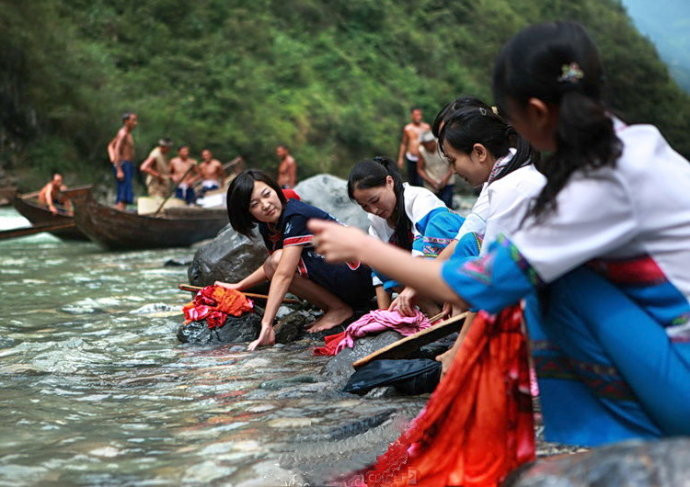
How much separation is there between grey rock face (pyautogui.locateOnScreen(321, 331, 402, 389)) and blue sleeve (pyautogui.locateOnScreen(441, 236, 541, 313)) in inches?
81.2

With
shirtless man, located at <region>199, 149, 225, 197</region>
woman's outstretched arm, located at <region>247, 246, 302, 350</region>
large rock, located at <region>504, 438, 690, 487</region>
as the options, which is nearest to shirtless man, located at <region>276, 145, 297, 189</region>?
shirtless man, located at <region>199, 149, 225, 197</region>

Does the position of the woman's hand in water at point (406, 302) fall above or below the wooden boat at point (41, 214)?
above

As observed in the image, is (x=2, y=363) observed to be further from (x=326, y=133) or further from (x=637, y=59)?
(x=637, y=59)

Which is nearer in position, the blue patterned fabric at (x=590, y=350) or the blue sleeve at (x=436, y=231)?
the blue patterned fabric at (x=590, y=350)

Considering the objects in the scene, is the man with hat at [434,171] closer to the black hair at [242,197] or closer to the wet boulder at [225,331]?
the wet boulder at [225,331]

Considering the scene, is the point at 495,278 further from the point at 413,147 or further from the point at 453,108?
the point at 413,147

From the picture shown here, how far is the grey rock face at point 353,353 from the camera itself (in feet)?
12.9

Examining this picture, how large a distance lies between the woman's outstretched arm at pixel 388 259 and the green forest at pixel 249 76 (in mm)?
15091

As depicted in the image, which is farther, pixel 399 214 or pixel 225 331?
pixel 225 331

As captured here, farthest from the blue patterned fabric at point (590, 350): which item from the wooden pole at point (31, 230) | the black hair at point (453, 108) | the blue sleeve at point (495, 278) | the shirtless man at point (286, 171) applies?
the shirtless man at point (286, 171)

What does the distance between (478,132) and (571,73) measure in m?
1.66

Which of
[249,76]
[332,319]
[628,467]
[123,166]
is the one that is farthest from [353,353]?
[249,76]

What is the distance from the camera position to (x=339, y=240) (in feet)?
6.35

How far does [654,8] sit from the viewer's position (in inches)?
2785
